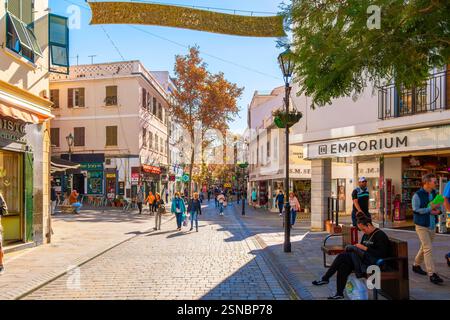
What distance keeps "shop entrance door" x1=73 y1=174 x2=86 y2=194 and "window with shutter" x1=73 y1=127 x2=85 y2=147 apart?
8.29 ft

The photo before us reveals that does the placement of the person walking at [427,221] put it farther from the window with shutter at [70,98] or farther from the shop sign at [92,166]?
the window with shutter at [70,98]

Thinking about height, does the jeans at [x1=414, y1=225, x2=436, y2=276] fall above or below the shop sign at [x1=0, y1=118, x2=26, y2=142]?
below

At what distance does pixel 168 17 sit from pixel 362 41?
3.22 metres

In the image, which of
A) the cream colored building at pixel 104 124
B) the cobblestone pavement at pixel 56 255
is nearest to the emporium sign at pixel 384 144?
the cobblestone pavement at pixel 56 255

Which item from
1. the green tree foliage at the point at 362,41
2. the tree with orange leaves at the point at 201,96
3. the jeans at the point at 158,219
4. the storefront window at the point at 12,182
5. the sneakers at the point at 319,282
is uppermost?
the tree with orange leaves at the point at 201,96

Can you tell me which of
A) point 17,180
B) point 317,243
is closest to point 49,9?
point 17,180

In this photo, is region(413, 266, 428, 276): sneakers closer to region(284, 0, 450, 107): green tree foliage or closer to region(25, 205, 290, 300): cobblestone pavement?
region(25, 205, 290, 300): cobblestone pavement

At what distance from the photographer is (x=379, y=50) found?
23.6 ft

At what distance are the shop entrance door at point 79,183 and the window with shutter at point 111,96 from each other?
20.5 ft

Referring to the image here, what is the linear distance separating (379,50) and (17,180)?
396 inches

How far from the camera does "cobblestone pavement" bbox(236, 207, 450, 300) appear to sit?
284 inches

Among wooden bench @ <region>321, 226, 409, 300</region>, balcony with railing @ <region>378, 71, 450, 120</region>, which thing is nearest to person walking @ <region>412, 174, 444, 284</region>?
wooden bench @ <region>321, 226, 409, 300</region>

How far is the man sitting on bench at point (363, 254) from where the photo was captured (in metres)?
6.68

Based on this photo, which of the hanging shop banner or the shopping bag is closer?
the shopping bag
